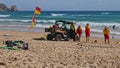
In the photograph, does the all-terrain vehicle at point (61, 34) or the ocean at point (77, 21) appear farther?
the ocean at point (77, 21)

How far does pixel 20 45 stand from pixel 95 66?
18.2ft

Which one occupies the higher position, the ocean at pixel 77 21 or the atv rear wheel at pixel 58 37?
the atv rear wheel at pixel 58 37

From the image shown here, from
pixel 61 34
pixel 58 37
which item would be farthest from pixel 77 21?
pixel 58 37

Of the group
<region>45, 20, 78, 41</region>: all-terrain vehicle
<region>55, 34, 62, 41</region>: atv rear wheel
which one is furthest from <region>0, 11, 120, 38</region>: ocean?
<region>55, 34, 62, 41</region>: atv rear wheel

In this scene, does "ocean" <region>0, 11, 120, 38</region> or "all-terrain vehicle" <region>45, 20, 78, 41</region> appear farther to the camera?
"ocean" <region>0, 11, 120, 38</region>

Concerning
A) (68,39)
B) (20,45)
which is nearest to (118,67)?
(20,45)

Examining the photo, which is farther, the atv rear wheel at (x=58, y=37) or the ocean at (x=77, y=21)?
the ocean at (x=77, y=21)

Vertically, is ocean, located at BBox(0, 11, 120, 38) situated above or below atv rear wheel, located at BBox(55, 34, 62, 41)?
below

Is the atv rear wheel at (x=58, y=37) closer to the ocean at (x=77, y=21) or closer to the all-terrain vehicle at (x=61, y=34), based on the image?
the all-terrain vehicle at (x=61, y=34)

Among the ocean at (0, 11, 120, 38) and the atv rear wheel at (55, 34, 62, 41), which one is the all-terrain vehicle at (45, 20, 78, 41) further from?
the ocean at (0, 11, 120, 38)

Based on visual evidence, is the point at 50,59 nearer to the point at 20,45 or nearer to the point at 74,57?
the point at 74,57

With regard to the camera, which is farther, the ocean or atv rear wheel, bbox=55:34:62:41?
the ocean

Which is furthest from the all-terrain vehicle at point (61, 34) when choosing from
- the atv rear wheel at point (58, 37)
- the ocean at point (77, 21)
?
the ocean at point (77, 21)

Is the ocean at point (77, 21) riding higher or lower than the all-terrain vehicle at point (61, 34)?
lower
